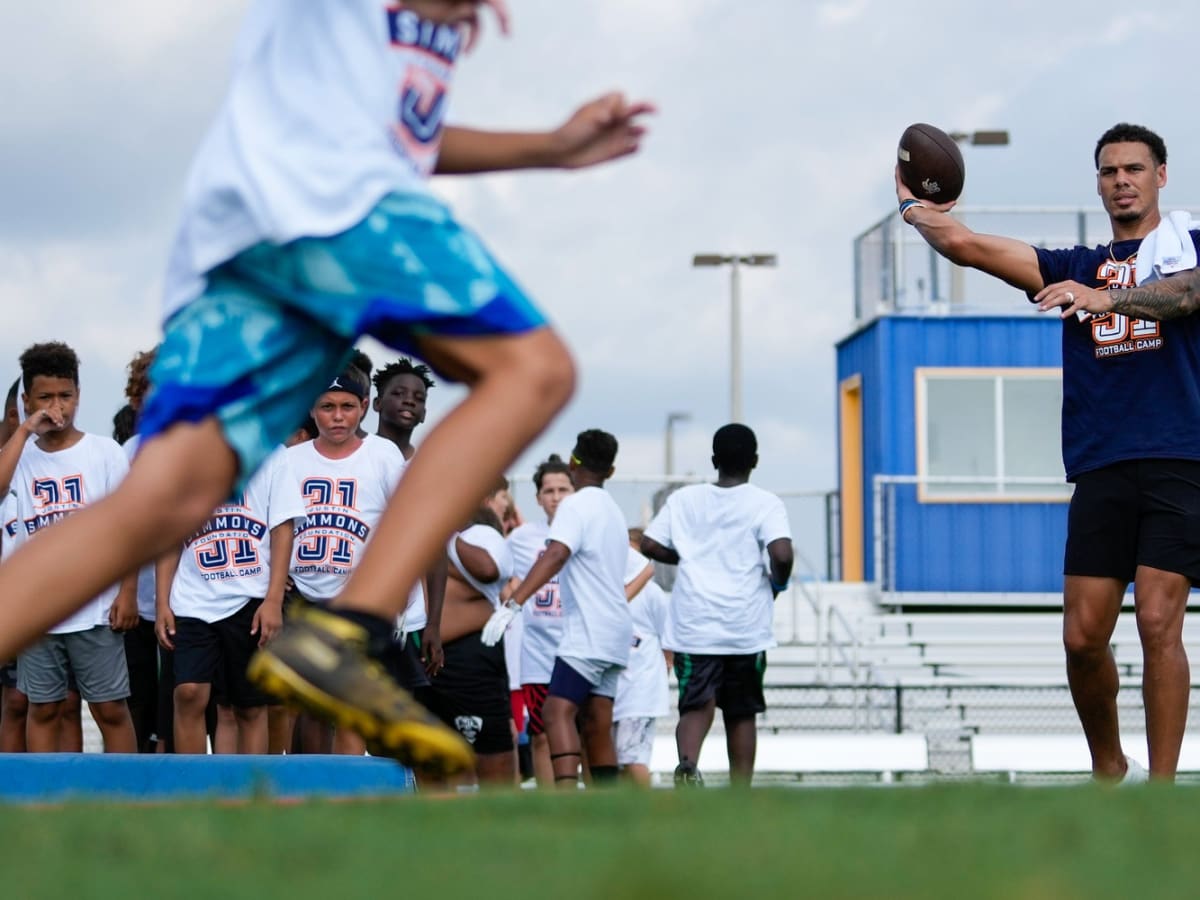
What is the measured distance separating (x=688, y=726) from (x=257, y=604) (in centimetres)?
303

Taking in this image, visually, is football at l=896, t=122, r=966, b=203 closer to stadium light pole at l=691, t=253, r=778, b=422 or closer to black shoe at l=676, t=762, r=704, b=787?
black shoe at l=676, t=762, r=704, b=787

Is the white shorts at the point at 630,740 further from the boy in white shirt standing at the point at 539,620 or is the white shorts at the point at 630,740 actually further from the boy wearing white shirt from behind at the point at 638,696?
the boy in white shirt standing at the point at 539,620

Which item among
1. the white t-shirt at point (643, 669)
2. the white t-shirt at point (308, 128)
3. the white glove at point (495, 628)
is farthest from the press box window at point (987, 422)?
the white t-shirt at point (308, 128)

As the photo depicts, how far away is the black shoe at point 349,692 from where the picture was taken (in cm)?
283

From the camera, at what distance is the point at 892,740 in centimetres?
1358

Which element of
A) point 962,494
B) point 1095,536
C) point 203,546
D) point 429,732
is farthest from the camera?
point 962,494

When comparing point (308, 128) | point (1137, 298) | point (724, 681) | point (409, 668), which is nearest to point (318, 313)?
point (308, 128)

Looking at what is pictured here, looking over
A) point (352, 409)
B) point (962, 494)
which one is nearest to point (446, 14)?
point (352, 409)

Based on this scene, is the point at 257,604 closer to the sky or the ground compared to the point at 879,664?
closer to the sky

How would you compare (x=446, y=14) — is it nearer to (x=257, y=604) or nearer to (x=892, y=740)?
(x=257, y=604)

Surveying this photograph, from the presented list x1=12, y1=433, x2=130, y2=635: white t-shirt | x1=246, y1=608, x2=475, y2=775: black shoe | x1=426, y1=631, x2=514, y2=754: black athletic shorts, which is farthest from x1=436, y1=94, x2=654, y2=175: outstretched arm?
x1=426, y1=631, x2=514, y2=754: black athletic shorts

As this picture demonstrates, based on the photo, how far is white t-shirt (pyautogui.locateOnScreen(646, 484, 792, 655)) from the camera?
31.9 feet

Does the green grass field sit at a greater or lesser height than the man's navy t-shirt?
lesser

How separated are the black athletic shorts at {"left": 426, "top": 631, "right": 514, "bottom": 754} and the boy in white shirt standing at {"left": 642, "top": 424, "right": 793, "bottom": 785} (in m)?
1.43
